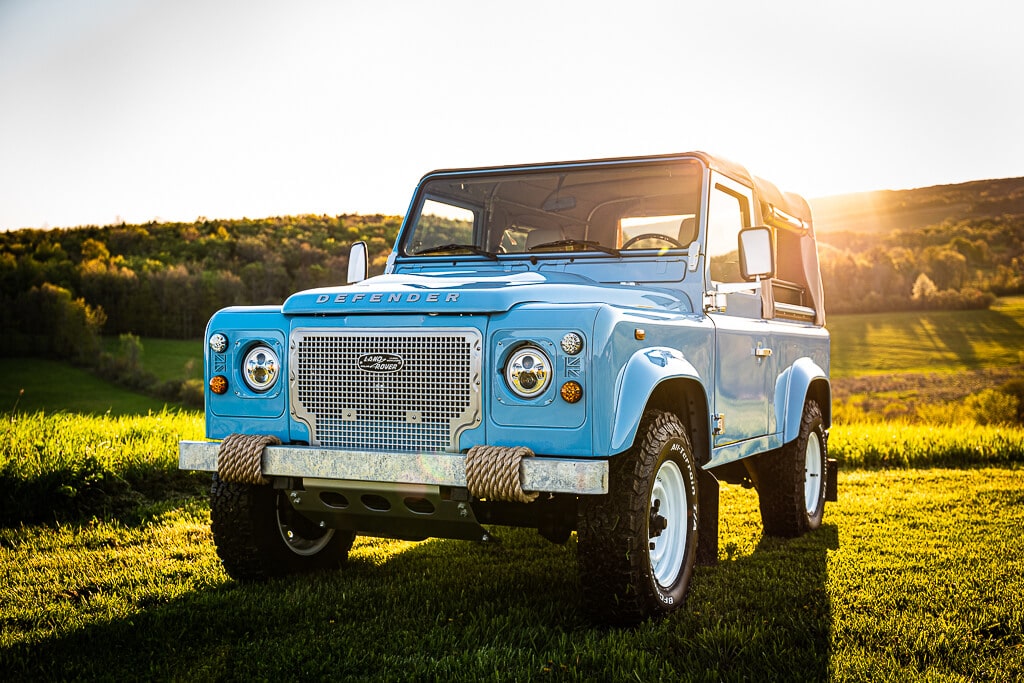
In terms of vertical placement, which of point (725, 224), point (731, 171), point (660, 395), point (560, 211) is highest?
point (731, 171)

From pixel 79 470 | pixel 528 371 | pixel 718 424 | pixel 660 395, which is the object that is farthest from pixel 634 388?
pixel 79 470

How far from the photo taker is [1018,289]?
42.2 meters

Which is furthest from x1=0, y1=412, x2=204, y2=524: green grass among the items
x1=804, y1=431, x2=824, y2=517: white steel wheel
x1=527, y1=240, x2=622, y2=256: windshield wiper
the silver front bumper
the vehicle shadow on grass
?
x1=804, y1=431, x2=824, y2=517: white steel wheel

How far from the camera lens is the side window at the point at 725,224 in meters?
5.35

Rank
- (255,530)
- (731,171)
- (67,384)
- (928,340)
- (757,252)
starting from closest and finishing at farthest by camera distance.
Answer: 1. (255,530)
2. (757,252)
3. (731,171)
4. (928,340)
5. (67,384)

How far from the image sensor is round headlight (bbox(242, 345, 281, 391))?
4.44m

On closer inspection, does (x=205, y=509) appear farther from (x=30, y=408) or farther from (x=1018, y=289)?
(x=1018, y=289)

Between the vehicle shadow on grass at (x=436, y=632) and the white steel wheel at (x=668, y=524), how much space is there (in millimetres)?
235

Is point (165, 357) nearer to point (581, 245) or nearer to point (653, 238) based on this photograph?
point (581, 245)

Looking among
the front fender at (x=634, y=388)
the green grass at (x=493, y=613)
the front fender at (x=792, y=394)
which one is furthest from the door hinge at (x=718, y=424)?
the front fender at (x=792, y=394)

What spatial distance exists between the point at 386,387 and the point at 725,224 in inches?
101

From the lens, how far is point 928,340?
41.3 meters

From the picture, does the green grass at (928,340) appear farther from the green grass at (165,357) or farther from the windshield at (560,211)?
the windshield at (560,211)

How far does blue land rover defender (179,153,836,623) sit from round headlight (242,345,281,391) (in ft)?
0.04
